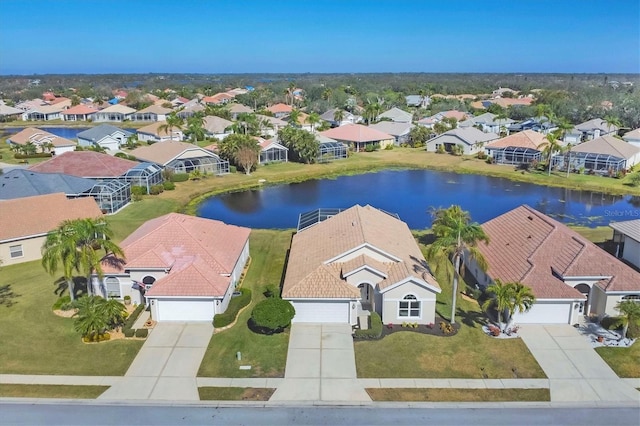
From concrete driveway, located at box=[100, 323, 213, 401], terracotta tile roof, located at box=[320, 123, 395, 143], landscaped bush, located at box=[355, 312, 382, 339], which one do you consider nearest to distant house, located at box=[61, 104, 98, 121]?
terracotta tile roof, located at box=[320, 123, 395, 143]

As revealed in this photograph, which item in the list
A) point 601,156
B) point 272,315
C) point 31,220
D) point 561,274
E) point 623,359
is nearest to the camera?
point 623,359

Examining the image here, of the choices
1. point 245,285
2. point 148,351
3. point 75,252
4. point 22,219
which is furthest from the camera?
point 22,219

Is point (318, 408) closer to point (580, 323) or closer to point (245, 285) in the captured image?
point (245, 285)

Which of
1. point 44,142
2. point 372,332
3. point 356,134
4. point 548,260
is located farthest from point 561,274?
point 44,142

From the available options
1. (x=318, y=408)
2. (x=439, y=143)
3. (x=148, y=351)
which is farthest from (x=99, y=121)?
(x=318, y=408)

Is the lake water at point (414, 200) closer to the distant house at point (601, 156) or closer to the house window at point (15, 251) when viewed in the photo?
the distant house at point (601, 156)

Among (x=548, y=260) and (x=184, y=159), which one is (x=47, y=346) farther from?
(x=184, y=159)
